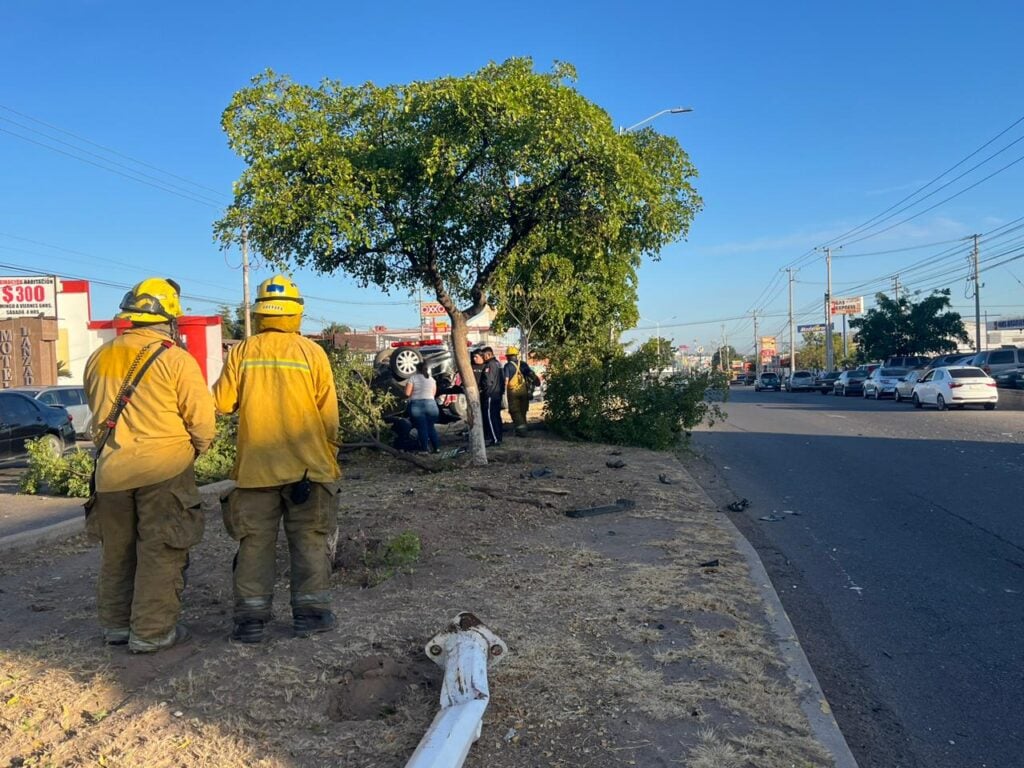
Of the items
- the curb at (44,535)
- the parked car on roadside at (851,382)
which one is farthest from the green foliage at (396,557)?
the parked car on roadside at (851,382)

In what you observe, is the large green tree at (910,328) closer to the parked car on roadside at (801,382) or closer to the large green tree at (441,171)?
the parked car on roadside at (801,382)

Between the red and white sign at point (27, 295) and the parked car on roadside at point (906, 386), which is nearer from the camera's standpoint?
the parked car on roadside at point (906, 386)

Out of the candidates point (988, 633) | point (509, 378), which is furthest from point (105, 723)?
point (509, 378)

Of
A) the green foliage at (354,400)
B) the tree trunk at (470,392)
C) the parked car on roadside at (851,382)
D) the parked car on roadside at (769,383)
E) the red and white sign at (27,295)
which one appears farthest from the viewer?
the parked car on roadside at (769,383)

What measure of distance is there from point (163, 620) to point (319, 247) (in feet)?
19.2

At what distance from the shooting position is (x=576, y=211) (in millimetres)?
9578

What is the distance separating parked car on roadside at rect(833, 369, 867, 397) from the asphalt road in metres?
29.2

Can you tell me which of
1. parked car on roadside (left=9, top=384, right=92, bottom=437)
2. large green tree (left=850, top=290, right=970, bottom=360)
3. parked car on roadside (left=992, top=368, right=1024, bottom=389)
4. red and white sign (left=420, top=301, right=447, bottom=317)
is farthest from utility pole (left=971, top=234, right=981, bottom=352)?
parked car on roadside (left=9, top=384, right=92, bottom=437)

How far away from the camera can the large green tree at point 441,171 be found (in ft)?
27.3

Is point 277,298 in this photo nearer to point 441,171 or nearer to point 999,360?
point 441,171

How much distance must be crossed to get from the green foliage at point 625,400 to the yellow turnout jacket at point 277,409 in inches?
378

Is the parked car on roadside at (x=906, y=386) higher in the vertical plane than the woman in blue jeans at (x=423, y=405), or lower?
lower

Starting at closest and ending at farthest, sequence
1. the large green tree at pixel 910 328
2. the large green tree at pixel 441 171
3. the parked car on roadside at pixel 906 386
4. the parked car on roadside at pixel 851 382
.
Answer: the large green tree at pixel 441 171
the parked car on roadside at pixel 906 386
the parked car on roadside at pixel 851 382
the large green tree at pixel 910 328

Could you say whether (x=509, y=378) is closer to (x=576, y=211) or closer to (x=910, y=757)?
(x=576, y=211)
